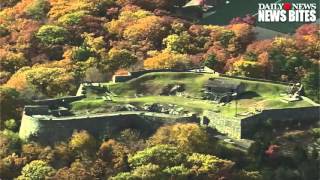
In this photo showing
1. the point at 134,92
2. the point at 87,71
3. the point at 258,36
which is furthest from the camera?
the point at 258,36

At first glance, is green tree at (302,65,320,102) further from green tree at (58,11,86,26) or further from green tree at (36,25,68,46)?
green tree at (58,11,86,26)

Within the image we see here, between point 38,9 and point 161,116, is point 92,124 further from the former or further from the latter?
point 38,9

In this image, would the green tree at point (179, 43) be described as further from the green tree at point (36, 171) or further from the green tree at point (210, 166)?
the green tree at point (36, 171)

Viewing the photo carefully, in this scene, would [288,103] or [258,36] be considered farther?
[258,36]

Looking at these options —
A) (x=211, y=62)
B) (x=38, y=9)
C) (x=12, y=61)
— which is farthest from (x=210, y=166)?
(x=38, y=9)

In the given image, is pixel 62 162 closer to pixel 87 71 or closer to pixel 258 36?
pixel 87 71

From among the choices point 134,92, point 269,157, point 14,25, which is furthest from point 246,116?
point 14,25

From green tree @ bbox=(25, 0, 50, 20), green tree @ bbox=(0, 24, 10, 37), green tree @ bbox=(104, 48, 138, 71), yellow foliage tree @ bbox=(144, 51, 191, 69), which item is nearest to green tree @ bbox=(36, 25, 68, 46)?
green tree @ bbox=(0, 24, 10, 37)
